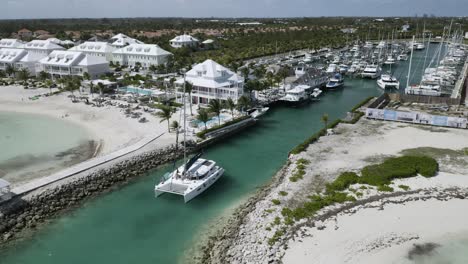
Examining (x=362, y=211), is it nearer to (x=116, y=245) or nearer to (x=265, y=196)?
(x=265, y=196)

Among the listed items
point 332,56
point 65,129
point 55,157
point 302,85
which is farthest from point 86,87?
point 332,56

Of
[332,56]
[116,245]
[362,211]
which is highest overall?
[332,56]

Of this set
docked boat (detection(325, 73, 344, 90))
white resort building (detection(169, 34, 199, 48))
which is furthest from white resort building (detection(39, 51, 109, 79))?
docked boat (detection(325, 73, 344, 90))

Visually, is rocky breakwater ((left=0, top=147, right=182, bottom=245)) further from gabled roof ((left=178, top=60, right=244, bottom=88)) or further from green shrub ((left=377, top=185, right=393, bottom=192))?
green shrub ((left=377, top=185, right=393, bottom=192))

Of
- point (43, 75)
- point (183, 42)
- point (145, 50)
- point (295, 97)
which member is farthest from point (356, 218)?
point (183, 42)

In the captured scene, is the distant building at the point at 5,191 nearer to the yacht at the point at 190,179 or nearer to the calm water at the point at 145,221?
the calm water at the point at 145,221
